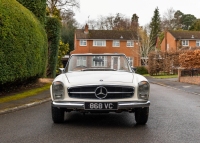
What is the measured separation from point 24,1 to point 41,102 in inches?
374

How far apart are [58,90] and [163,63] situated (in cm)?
3429

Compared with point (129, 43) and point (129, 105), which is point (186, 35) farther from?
point (129, 105)

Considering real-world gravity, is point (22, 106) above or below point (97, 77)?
below

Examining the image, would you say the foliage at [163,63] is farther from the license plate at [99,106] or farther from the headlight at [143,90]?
the license plate at [99,106]

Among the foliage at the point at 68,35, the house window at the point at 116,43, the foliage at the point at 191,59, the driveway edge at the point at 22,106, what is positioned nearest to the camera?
the driveway edge at the point at 22,106

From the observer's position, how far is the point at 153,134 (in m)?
6.22

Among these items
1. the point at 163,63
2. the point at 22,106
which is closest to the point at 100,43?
the point at 163,63

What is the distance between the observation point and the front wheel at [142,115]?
6.91 metres

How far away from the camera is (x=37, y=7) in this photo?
19.7 m

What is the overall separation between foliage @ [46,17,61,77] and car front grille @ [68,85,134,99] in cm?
1875

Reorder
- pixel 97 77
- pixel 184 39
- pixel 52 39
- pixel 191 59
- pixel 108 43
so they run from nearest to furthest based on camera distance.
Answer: pixel 97 77, pixel 52 39, pixel 191 59, pixel 108 43, pixel 184 39

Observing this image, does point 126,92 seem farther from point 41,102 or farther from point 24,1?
point 24,1

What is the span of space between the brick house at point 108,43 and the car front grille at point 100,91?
54920mm

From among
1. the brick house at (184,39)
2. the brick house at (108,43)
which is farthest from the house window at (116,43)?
the brick house at (184,39)
